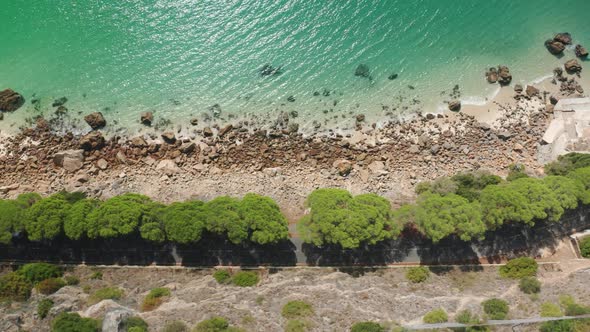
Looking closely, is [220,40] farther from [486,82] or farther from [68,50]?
[486,82]

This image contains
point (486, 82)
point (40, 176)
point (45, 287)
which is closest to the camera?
point (45, 287)

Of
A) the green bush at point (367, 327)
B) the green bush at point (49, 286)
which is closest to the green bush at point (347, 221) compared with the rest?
the green bush at point (367, 327)

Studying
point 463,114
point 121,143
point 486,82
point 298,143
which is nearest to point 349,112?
point 298,143

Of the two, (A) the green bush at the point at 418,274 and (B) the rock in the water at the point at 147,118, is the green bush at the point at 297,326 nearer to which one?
(A) the green bush at the point at 418,274

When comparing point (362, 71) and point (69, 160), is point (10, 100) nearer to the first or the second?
point (69, 160)

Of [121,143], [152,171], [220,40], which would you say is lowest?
[152,171]

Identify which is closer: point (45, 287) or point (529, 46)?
point (45, 287)

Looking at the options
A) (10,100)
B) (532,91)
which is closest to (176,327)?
(10,100)

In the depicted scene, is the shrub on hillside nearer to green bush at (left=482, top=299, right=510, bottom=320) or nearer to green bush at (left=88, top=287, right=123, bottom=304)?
green bush at (left=88, top=287, right=123, bottom=304)
